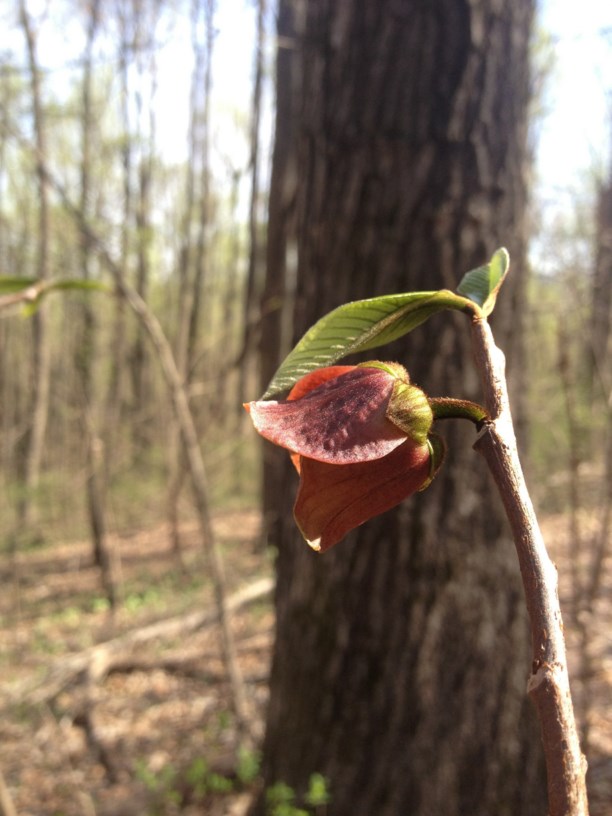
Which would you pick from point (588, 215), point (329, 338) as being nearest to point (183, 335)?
point (329, 338)

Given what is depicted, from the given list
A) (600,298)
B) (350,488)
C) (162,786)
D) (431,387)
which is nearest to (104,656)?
A: (162,786)

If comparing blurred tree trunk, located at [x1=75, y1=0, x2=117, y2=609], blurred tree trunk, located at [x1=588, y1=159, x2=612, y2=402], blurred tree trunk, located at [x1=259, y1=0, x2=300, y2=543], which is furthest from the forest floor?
blurred tree trunk, located at [x1=588, y1=159, x2=612, y2=402]

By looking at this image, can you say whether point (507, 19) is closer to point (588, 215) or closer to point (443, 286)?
point (443, 286)

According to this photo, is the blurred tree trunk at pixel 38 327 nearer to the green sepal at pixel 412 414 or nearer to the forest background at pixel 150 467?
the forest background at pixel 150 467

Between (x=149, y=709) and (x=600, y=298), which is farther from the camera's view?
(x=600, y=298)

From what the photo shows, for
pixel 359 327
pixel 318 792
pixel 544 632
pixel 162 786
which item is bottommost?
pixel 162 786

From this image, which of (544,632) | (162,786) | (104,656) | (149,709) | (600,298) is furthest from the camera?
(104,656)

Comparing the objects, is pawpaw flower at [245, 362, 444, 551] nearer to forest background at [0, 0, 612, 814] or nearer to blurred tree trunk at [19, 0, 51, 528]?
Answer: forest background at [0, 0, 612, 814]

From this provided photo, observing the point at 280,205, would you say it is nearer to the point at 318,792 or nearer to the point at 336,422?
the point at 318,792
